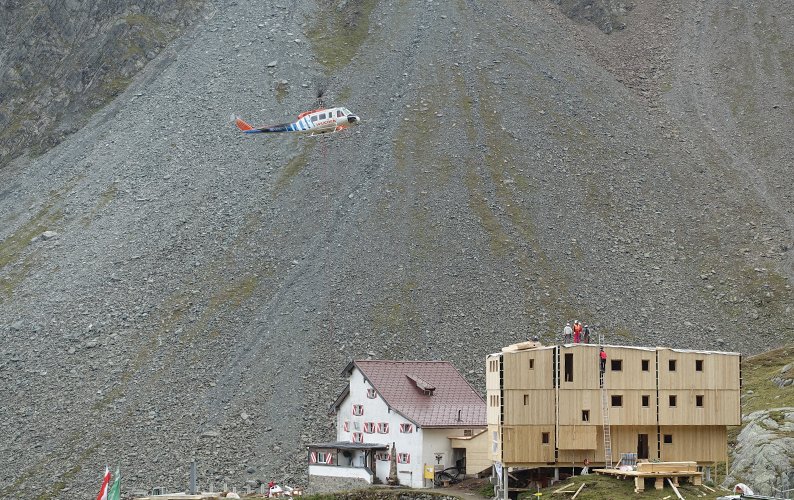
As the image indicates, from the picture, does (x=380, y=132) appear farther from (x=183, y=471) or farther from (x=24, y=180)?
(x=183, y=471)

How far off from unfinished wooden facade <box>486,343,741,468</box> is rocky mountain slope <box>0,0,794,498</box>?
25603mm

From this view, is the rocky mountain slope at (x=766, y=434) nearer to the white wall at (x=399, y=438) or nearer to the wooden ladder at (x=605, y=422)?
the wooden ladder at (x=605, y=422)

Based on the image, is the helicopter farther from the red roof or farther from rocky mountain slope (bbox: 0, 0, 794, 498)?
the red roof

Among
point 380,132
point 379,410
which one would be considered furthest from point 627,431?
point 380,132

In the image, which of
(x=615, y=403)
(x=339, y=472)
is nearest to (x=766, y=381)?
(x=615, y=403)

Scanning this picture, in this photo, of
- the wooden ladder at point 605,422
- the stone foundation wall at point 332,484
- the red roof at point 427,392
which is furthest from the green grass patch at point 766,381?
the stone foundation wall at point 332,484

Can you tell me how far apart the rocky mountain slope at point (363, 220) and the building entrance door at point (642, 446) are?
27.9 meters

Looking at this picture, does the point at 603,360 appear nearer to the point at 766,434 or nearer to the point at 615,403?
the point at 615,403

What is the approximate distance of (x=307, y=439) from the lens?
9738 centimetres

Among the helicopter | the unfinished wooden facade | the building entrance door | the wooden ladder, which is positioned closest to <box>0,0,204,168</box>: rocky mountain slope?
the helicopter

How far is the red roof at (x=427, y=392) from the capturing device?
85188 millimetres

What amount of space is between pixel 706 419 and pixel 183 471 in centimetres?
3722

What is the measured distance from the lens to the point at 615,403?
74.7 meters

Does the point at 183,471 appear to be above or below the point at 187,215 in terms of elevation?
below
